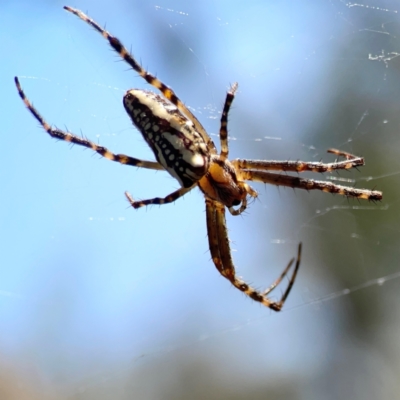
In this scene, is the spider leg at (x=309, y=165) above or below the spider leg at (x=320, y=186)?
above

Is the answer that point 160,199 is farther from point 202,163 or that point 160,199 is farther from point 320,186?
point 320,186

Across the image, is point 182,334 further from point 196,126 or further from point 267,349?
point 196,126

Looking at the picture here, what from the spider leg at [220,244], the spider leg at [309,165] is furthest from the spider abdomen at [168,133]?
the spider leg at [220,244]

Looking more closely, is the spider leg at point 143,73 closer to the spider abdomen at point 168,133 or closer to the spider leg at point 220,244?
the spider abdomen at point 168,133

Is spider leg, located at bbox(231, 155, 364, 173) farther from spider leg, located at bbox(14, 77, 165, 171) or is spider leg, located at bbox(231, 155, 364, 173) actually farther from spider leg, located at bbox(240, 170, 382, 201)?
spider leg, located at bbox(14, 77, 165, 171)

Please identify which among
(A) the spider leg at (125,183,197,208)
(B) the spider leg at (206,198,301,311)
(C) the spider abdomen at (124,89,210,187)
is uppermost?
(C) the spider abdomen at (124,89,210,187)

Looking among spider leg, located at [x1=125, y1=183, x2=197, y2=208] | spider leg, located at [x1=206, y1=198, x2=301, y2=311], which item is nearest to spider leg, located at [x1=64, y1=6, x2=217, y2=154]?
spider leg, located at [x1=125, y1=183, x2=197, y2=208]

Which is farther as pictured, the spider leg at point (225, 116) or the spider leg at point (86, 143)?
the spider leg at point (86, 143)

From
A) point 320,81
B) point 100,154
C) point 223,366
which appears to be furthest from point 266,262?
point 100,154
